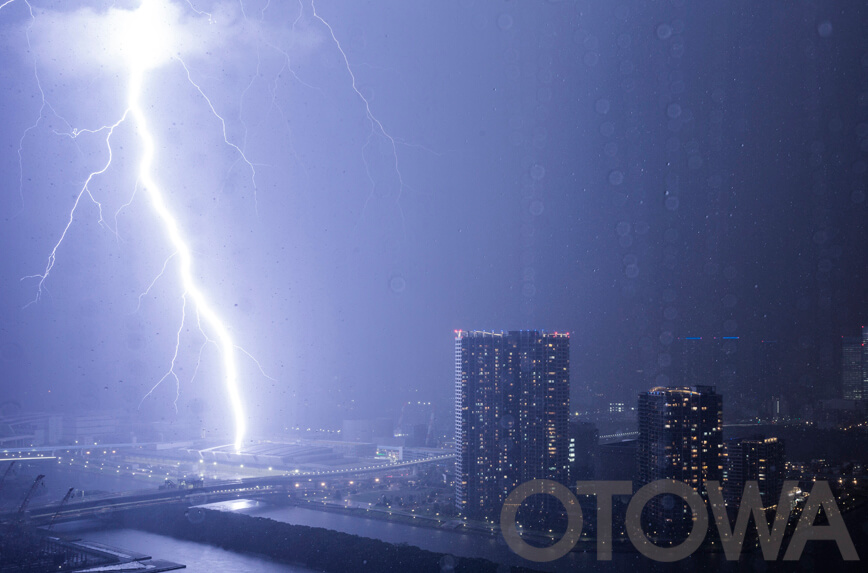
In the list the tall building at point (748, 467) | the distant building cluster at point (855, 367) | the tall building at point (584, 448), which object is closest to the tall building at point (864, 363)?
the distant building cluster at point (855, 367)

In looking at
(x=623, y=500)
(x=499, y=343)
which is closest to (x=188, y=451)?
(x=499, y=343)

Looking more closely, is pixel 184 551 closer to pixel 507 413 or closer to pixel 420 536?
pixel 420 536

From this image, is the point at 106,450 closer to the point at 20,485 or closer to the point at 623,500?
the point at 20,485

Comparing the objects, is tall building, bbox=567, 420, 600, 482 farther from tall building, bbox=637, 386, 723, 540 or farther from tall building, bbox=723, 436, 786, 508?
tall building, bbox=723, 436, 786, 508

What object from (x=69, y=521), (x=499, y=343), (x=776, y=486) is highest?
(x=499, y=343)

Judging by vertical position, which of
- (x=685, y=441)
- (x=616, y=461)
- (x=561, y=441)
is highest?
(x=685, y=441)

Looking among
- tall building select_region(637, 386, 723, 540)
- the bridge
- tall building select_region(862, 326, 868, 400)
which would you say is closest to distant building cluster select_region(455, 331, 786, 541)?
tall building select_region(637, 386, 723, 540)

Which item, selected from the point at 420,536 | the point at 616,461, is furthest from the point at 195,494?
the point at 616,461

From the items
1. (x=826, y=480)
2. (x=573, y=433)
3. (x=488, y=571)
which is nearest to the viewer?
(x=488, y=571)
